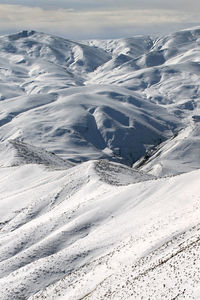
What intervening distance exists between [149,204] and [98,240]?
38.5ft

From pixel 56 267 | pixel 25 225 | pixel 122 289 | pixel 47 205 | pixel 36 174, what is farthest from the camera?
pixel 36 174

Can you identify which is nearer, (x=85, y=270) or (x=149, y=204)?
(x=85, y=270)

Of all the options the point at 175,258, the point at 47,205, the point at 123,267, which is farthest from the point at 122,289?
the point at 47,205

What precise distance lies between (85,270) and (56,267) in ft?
17.9

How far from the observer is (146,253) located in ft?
174

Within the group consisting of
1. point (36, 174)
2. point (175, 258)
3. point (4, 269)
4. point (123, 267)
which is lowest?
point (36, 174)

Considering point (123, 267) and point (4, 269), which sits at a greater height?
point (123, 267)

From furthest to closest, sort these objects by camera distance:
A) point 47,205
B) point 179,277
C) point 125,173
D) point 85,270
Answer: point 125,173 < point 47,205 < point 85,270 < point 179,277

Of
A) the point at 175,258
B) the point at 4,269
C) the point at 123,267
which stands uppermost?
the point at 175,258

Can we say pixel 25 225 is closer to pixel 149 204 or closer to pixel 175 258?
pixel 149 204

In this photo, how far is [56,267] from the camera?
59.5 meters

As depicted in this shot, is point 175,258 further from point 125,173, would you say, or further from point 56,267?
point 125,173

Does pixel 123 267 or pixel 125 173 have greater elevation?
pixel 123 267

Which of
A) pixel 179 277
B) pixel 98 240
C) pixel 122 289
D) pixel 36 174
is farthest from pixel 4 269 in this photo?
pixel 36 174
